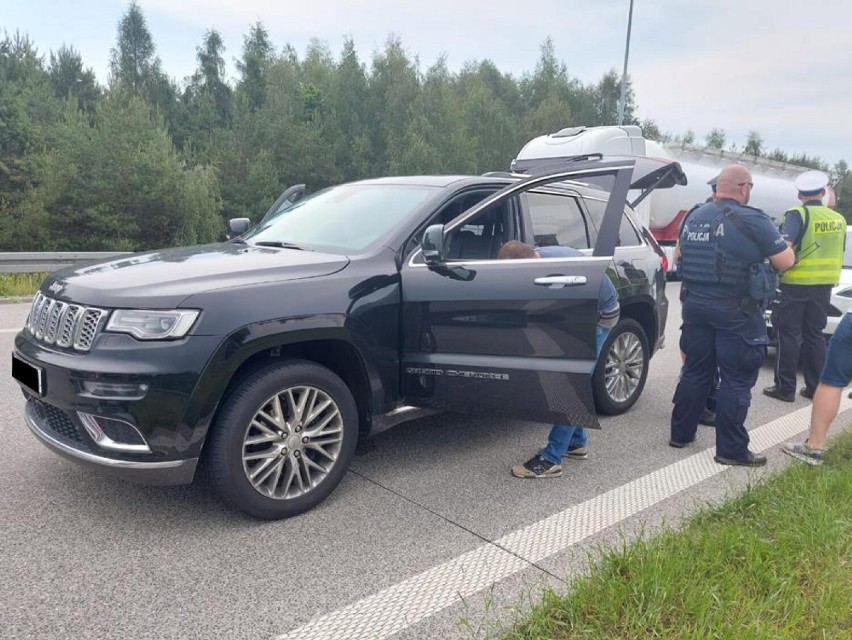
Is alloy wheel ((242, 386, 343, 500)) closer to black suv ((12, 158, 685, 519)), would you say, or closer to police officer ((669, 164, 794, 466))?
black suv ((12, 158, 685, 519))

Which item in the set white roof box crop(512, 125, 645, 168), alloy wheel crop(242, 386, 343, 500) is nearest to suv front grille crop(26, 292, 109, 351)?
alloy wheel crop(242, 386, 343, 500)

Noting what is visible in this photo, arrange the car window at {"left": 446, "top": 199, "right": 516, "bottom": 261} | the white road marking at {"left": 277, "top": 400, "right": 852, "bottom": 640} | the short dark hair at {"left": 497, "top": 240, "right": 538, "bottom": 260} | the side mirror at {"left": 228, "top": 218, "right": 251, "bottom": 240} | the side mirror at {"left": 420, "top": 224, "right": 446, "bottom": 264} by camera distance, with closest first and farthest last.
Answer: the white road marking at {"left": 277, "top": 400, "right": 852, "bottom": 640} < the side mirror at {"left": 420, "top": 224, "right": 446, "bottom": 264} < the short dark hair at {"left": 497, "top": 240, "right": 538, "bottom": 260} < the car window at {"left": 446, "top": 199, "right": 516, "bottom": 261} < the side mirror at {"left": 228, "top": 218, "right": 251, "bottom": 240}

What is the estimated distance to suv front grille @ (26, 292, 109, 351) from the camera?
294 cm

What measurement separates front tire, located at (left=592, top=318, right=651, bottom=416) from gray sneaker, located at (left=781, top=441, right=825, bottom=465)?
1.14 metres

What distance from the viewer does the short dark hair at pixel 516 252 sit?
3.82 metres

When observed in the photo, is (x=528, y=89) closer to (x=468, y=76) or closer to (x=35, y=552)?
(x=468, y=76)

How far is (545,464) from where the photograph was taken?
3.94 meters

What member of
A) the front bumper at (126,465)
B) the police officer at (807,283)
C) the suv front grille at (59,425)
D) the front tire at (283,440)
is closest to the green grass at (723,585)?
the front tire at (283,440)

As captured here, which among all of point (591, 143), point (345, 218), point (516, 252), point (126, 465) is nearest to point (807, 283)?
point (516, 252)

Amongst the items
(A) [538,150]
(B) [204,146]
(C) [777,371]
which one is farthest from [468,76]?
(C) [777,371]

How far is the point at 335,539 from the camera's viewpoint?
3139 mm

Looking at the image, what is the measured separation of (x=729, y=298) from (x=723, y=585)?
2.07m

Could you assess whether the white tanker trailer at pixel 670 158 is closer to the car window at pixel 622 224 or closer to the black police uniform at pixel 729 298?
the car window at pixel 622 224

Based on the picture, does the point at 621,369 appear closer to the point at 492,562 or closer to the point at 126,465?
the point at 492,562
